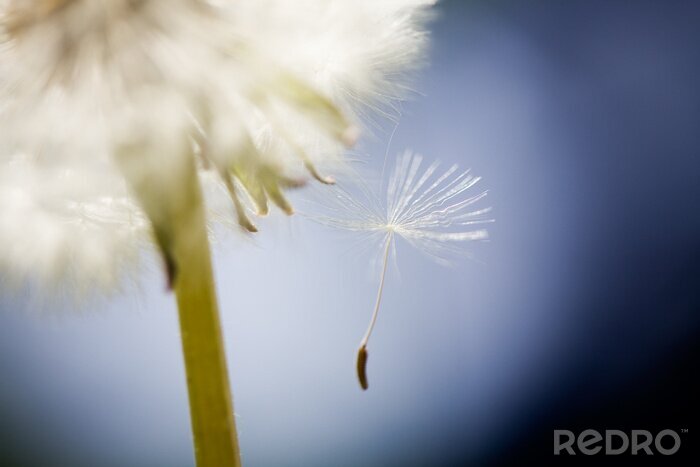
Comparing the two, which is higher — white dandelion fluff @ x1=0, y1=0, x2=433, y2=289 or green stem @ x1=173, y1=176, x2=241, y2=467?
white dandelion fluff @ x1=0, y1=0, x2=433, y2=289

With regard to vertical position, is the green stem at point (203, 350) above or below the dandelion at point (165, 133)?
below

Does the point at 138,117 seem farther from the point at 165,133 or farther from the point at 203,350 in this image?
the point at 203,350

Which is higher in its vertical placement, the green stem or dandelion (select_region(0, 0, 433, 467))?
dandelion (select_region(0, 0, 433, 467))

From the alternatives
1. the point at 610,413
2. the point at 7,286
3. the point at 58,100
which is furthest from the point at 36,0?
the point at 610,413

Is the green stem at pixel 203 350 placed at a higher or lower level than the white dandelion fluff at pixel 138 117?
lower

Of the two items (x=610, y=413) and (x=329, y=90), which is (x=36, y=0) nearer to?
(x=329, y=90)
